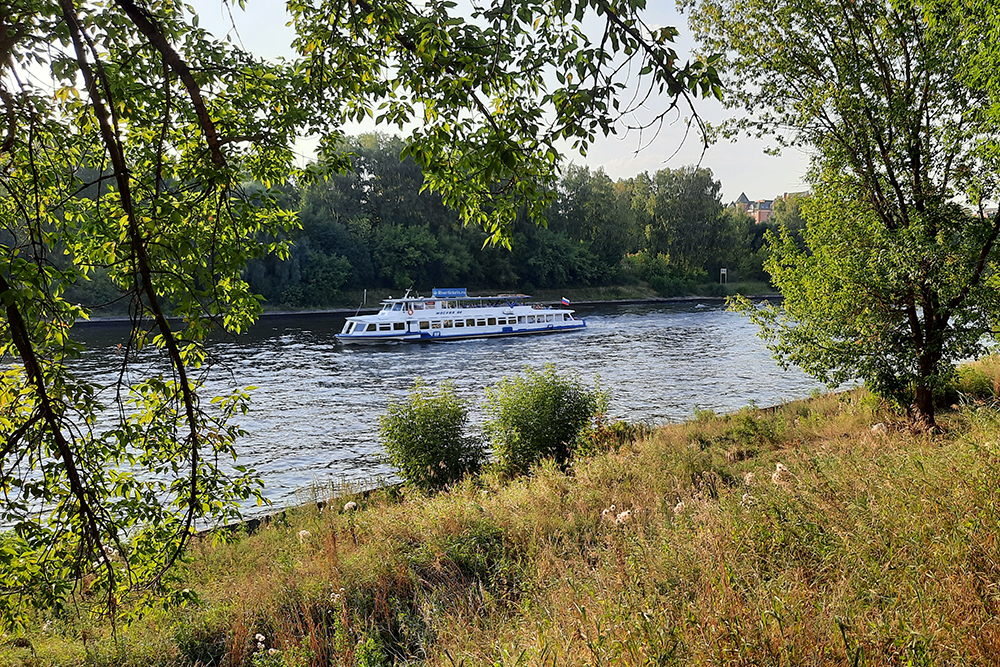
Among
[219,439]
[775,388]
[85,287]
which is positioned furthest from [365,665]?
[85,287]

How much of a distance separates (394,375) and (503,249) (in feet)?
146

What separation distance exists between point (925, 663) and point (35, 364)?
13.2 ft

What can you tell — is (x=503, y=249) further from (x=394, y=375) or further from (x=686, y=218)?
(x=394, y=375)

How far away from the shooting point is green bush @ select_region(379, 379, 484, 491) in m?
11.4

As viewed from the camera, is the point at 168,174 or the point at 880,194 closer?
the point at 168,174

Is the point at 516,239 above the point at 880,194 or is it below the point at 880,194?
above

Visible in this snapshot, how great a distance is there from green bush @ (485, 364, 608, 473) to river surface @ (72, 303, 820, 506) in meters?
2.58

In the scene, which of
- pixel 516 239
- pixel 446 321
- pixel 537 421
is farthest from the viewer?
pixel 516 239

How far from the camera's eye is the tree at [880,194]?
9922 mm

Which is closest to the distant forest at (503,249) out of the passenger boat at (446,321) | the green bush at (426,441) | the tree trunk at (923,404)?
the passenger boat at (446,321)

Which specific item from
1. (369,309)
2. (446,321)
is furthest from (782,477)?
(369,309)

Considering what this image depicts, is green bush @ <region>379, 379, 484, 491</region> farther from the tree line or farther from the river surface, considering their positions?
the tree line

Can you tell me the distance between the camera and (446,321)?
142ft

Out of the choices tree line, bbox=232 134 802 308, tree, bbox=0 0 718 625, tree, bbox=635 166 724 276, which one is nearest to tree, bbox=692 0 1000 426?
tree, bbox=0 0 718 625
